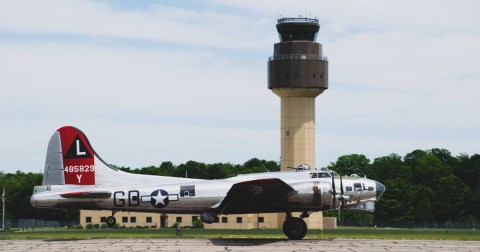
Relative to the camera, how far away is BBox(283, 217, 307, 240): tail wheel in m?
52.5

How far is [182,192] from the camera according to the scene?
5266cm

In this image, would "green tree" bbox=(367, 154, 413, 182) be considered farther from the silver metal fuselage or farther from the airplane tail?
the airplane tail

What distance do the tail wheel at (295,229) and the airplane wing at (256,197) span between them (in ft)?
3.35

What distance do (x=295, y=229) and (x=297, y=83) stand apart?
1810 inches

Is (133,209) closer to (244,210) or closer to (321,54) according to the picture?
(244,210)

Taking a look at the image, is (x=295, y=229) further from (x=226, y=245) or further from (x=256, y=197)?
(x=226, y=245)

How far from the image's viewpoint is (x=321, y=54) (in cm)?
10038

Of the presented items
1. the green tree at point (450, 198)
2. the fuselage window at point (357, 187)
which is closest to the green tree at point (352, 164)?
the green tree at point (450, 198)

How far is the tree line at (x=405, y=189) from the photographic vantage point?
115375 millimetres

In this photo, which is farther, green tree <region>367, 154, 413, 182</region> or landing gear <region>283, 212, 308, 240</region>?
green tree <region>367, 154, 413, 182</region>

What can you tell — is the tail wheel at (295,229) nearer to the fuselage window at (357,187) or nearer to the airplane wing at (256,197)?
the airplane wing at (256,197)

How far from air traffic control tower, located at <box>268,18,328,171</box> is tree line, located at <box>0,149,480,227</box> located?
12593 millimetres

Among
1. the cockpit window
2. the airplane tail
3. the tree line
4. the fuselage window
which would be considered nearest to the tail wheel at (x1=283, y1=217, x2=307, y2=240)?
the cockpit window

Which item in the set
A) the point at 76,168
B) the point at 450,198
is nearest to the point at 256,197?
the point at 76,168
